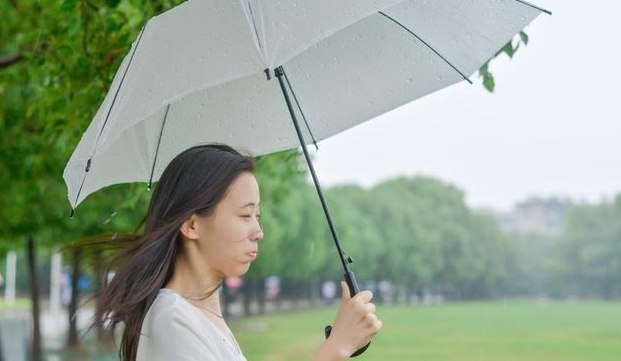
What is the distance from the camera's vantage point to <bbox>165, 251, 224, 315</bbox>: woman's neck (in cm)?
303

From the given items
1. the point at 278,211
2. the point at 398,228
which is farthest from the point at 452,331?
the point at 398,228

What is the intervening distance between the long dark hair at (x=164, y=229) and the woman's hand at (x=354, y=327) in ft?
1.23

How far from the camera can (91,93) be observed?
7.40 m

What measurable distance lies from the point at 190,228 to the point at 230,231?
4.5 inches

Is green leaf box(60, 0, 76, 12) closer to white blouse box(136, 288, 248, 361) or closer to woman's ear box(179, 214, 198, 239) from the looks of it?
woman's ear box(179, 214, 198, 239)

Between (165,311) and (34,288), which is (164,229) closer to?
(165,311)

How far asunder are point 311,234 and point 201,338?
6389 centimetres

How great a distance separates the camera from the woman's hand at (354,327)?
2947 mm

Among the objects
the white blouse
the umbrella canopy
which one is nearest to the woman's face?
the white blouse

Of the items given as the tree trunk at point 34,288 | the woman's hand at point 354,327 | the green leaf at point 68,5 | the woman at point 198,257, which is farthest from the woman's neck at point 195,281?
A: the tree trunk at point 34,288

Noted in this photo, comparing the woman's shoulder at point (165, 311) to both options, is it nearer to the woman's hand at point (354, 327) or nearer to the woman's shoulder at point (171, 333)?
the woman's shoulder at point (171, 333)

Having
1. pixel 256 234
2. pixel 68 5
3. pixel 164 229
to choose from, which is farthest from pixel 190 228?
pixel 68 5

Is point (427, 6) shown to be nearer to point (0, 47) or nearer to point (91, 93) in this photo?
point (91, 93)

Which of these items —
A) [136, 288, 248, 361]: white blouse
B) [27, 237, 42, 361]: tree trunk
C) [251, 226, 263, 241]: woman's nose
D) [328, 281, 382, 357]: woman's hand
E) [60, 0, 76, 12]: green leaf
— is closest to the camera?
[136, 288, 248, 361]: white blouse
